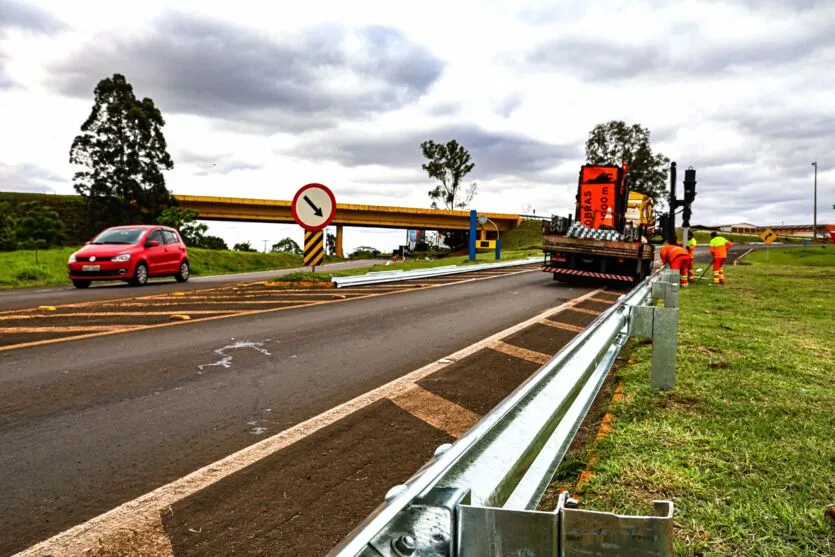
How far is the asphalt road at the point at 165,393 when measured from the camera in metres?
2.79

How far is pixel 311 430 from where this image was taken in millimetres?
3590

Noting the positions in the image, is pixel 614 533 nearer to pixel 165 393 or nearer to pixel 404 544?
pixel 404 544

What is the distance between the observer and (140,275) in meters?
14.4

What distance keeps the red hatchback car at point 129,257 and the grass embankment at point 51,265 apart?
15.1 feet

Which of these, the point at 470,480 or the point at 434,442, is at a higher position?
the point at 470,480

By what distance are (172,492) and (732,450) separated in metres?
2.67

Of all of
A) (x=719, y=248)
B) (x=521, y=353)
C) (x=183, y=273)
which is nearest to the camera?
(x=521, y=353)

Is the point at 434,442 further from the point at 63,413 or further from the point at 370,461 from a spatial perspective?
the point at 63,413

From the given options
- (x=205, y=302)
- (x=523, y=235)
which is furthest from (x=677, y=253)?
(x=523, y=235)

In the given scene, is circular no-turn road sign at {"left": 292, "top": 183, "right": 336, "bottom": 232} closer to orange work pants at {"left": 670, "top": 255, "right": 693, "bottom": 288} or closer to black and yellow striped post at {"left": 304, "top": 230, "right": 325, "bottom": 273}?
black and yellow striped post at {"left": 304, "top": 230, "right": 325, "bottom": 273}

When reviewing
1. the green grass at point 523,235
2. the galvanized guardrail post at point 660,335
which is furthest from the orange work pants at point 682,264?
the green grass at point 523,235

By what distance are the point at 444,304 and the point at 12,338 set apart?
20.2 ft

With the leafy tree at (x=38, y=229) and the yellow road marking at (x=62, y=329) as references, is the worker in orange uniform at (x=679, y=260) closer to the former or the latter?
the yellow road marking at (x=62, y=329)

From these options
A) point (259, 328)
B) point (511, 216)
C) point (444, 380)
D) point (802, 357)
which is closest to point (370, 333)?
point (259, 328)
